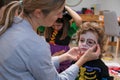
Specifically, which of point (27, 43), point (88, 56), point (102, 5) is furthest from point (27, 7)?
point (102, 5)

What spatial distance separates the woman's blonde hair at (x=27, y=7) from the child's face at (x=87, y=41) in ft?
1.52

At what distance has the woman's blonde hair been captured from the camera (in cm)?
104

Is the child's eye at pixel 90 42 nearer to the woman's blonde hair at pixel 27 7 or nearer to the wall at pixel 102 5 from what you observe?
the woman's blonde hair at pixel 27 7

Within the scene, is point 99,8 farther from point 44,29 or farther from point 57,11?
point 57,11

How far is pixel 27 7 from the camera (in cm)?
106

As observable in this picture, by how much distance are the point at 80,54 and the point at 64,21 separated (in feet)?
2.33

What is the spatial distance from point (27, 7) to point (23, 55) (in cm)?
21

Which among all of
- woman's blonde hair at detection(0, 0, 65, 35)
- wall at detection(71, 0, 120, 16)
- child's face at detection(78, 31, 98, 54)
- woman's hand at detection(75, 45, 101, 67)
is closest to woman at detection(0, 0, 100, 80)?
woman's blonde hair at detection(0, 0, 65, 35)

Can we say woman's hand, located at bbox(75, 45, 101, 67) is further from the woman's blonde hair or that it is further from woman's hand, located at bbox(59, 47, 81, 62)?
the woman's blonde hair

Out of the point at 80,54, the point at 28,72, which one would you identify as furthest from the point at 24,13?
the point at 80,54

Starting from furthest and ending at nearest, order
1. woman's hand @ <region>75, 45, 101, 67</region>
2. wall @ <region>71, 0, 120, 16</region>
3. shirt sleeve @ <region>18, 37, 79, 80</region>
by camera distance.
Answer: wall @ <region>71, 0, 120, 16</region>
woman's hand @ <region>75, 45, 101, 67</region>
shirt sleeve @ <region>18, 37, 79, 80</region>

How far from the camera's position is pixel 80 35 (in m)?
1.55

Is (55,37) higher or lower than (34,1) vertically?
lower

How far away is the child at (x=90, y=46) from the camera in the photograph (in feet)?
4.58
